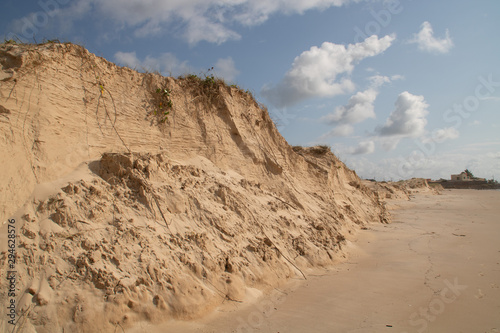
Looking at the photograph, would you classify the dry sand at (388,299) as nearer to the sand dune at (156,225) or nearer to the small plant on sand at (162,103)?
the sand dune at (156,225)

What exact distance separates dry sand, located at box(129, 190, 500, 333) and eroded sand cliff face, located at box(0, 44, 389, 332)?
0.41 meters

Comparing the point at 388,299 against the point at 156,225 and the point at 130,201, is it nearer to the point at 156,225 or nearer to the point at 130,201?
the point at 156,225

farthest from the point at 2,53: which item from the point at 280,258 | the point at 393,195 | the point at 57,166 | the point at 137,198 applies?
the point at 393,195

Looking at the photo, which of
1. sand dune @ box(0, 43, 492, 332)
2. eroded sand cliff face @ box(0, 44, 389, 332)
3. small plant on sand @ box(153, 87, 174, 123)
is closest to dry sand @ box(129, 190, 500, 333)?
sand dune @ box(0, 43, 492, 332)

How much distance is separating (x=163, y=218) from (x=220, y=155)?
8.79 feet

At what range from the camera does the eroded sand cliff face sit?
368 cm

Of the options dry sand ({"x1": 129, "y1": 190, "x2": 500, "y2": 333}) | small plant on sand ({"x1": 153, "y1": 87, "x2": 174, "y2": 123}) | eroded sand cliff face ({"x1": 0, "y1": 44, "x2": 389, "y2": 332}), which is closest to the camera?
eroded sand cliff face ({"x1": 0, "y1": 44, "x2": 389, "y2": 332})

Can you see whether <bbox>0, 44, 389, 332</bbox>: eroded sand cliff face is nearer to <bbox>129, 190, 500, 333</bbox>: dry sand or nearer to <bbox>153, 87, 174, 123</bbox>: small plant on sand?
<bbox>153, 87, 174, 123</bbox>: small plant on sand

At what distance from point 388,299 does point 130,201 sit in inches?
168

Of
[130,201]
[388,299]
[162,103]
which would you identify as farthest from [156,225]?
[388,299]

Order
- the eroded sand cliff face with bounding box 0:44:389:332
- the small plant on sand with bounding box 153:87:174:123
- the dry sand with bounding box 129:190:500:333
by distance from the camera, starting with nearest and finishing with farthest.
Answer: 1. the eroded sand cliff face with bounding box 0:44:389:332
2. the dry sand with bounding box 129:190:500:333
3. the small plant on sand with bounding box 153:87:174:123

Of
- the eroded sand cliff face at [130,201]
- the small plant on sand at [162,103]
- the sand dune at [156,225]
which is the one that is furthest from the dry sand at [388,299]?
the small plant on sand at [162,103]

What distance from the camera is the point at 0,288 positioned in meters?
3.32

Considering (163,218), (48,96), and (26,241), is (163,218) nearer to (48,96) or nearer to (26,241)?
(26,241)
